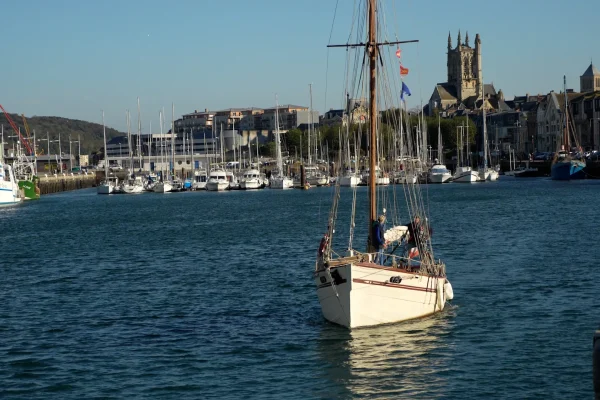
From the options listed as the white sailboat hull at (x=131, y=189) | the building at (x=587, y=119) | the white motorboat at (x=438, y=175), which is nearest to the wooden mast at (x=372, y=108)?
the white motorboat at (x=438, y=175)

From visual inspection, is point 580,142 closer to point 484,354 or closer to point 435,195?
point 435,195

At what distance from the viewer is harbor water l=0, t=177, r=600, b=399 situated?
961 inches

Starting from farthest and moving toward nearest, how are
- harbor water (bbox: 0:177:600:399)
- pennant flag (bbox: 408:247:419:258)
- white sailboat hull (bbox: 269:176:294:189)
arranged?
white sailboat hull (bbox: 269:176:294:189) → pennant flag (bbox: 408:247:419:258) → harbor water (bbox: 0:177:600:399)

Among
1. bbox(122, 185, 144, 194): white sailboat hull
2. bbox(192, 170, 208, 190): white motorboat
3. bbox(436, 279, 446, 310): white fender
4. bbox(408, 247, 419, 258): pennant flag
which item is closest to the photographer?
bbox(436, 279, 446, 310): white fender

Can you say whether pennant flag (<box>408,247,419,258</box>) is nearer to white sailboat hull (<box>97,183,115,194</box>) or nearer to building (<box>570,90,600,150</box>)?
white sailboat hull (<box>97,183,115,194</box>)

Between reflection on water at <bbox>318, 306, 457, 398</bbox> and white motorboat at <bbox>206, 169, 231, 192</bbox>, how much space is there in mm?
129200

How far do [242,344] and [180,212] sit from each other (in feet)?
237

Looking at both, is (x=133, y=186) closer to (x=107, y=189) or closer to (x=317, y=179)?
(x=107, y=189)

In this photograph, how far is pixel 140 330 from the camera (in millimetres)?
30875

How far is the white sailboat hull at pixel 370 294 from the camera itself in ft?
91.9

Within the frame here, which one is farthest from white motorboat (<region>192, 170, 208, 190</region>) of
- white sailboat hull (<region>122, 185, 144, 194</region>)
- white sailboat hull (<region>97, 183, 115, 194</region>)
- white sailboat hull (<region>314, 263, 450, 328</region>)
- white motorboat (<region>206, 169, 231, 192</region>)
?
white sailboat hull (<region>314, 263, 450, 328</region>)

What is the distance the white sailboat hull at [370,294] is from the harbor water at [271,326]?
405 millimetres

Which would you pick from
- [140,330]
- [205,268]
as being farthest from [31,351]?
[205,268]

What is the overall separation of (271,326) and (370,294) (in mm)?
3970
